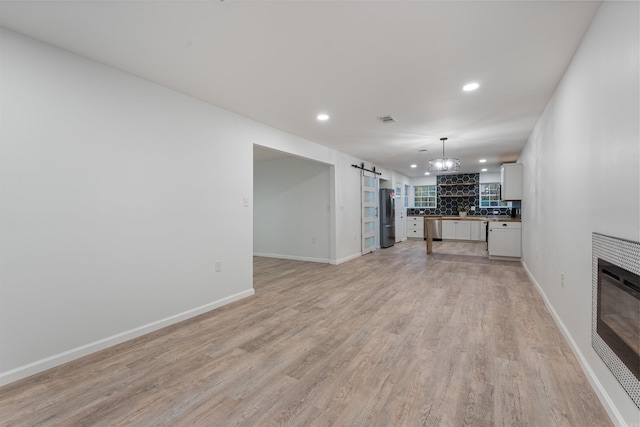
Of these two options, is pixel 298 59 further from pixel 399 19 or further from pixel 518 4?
pixel 518 4

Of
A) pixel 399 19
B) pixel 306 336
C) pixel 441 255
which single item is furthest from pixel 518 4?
pixel 441 255

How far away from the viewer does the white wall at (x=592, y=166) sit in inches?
56.4

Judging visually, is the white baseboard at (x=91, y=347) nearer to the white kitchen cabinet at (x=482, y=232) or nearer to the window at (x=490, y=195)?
the white kitchen cabinet at (x=482, y=232)

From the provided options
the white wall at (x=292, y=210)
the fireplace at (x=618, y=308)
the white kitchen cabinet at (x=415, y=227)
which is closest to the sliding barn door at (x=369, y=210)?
the white wall at (x=292, y=210)

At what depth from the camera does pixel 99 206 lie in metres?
2.48

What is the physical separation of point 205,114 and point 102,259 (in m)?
1.87

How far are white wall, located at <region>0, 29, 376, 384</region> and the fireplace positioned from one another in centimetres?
343

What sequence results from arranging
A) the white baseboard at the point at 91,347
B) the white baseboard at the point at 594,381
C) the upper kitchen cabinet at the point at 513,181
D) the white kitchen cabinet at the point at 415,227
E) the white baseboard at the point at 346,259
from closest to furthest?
the white baseboard at the point at 594,381 → the white baseboard at the point at 91,347 → the upper kitchen cabinet at the point at 513,181 → the white baseboard at the point at 346,259 → the white kitchen cabinet at the point at 415,227

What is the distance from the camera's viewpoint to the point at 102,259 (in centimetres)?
248

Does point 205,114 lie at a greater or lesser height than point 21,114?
greater

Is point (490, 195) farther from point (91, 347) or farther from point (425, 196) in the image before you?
point (91, 347)

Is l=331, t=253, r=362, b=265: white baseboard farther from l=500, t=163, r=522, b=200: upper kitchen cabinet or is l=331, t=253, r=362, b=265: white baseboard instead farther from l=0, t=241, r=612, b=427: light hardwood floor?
l=500, t=163, r=522, b=200: upper kitchen cabinet

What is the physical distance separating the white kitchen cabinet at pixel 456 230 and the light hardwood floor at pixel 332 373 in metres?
6.56

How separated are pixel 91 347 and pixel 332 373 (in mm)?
2018
